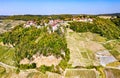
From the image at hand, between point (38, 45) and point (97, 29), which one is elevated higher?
point (97, 29)

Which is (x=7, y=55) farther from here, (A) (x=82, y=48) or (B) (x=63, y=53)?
(A) (x=82, y=48)

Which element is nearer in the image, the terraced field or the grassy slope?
the terraced field

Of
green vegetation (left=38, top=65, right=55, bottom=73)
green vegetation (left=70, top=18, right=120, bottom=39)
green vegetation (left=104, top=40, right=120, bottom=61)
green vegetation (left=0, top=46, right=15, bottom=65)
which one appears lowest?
green vegetation (left=0, top=46, right=15, bottom=65)

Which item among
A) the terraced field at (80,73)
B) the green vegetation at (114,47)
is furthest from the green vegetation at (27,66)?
the green vegetation at (114,47)

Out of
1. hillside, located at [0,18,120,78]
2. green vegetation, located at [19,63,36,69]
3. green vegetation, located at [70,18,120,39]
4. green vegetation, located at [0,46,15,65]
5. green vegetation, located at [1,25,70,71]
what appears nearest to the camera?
hillside, located at [0,18,120,78]

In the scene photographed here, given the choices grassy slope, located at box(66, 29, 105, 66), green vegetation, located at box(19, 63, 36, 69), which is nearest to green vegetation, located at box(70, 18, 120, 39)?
grassy slope, located at box(66, 29, 105, 66)

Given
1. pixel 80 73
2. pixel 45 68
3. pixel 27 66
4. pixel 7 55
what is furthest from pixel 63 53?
pixel 7 55

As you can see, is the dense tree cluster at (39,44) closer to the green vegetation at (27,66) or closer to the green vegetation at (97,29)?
the green vegetation at (27,66)

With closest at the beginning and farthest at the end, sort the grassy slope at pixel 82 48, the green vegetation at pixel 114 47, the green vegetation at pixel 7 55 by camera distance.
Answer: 1. the grassy slope at pixel 82 48
2. the green vegetation at pixel 114 47
3. the green vegetation at pixel 7 55

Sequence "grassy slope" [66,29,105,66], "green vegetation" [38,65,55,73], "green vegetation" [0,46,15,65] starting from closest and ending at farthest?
"green vegetation" [38,65,55,73] → "grassy slope" [66,29,105,66] → "green vegetation" [0,46,15,65]

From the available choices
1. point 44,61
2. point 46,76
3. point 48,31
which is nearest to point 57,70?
point 46,76

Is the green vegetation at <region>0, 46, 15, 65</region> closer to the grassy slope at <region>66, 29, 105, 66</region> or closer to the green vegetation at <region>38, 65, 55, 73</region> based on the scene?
the green vegetation at <region>38, 65, 55, 73</region>
